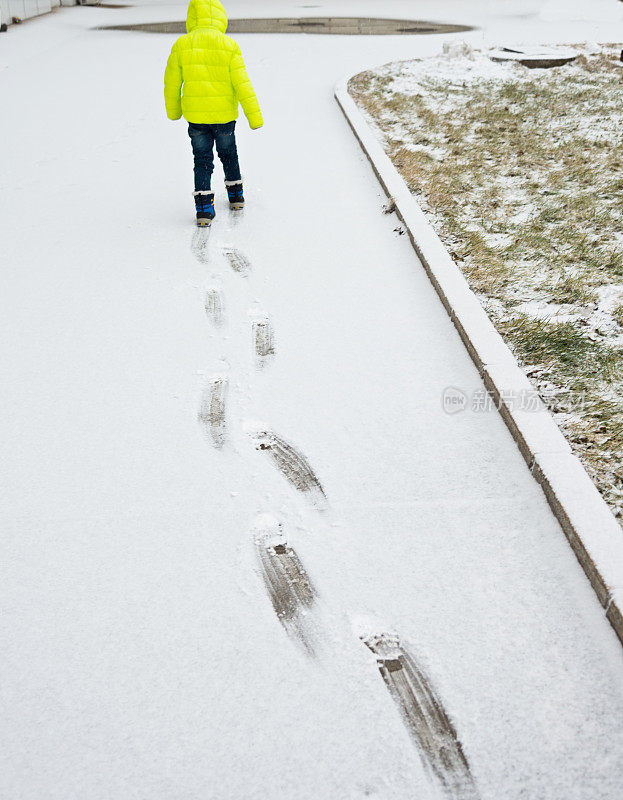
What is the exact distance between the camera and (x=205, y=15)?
13.9ft

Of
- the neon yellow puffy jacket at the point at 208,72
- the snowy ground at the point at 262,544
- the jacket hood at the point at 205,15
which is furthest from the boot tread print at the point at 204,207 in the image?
the jacket hood at the point at 205,15

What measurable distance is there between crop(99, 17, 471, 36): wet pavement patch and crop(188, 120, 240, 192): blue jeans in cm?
959

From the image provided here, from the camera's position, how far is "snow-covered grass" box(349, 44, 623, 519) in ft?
9.24

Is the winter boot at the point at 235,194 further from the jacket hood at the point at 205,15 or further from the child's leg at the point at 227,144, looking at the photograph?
the jacket hood at the point at 205,15

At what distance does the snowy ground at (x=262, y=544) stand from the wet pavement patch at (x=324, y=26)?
413 inches

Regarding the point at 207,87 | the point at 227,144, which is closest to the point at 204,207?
the point at 227,144

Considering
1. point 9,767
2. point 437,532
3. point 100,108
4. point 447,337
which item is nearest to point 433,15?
point 100,108

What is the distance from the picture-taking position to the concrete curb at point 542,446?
1941mm

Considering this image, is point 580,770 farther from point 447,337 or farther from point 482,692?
point 447,337

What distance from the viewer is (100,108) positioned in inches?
303

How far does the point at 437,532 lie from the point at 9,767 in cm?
140

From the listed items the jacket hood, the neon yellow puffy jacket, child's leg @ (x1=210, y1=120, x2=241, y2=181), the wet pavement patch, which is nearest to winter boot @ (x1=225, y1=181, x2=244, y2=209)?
child's leg @ (x1=210, y1=120, x2=241, y2=181)

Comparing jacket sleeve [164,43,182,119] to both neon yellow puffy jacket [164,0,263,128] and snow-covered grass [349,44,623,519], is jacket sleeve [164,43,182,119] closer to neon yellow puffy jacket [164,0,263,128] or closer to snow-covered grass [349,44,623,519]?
neon yellow puffy jacket [164,0,263,128]

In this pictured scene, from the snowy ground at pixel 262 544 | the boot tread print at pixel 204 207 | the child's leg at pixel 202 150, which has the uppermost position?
the child's leg at pixel 202 150
